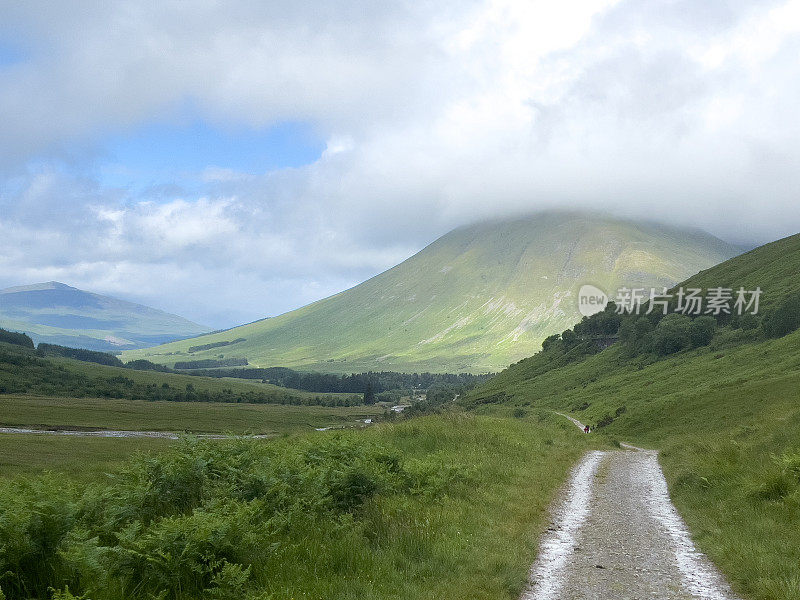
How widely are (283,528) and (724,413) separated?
58968 mm

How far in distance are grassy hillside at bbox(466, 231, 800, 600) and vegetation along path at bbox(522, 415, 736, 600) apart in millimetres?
573

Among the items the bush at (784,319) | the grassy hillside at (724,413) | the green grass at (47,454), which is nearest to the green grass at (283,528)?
the grassy hillside at (724,413)

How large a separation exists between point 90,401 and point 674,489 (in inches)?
7466

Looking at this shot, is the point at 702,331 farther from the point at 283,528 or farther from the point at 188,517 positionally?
the point at 188,517

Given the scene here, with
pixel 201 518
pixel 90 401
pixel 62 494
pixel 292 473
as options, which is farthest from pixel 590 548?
pixel 90 401

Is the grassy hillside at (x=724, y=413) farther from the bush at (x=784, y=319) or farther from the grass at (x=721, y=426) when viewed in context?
the bush at (x=784, y=319)

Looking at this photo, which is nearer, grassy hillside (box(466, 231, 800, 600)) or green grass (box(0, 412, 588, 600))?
green grass (box(0, 412, 588, 600))

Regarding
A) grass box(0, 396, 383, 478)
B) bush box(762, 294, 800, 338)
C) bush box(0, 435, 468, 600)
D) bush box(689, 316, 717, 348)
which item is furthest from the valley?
bush box(689, 316, 717, 348)

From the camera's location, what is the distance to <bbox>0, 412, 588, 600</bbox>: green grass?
9891mm

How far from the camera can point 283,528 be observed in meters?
13.2

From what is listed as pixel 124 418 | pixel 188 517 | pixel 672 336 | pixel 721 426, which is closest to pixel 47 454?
pixel 188 517

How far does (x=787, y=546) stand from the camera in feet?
42.9

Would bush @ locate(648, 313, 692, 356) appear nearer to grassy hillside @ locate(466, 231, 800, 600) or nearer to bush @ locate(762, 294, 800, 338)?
grassy hillside @ locate(466, 231, 800, 600)

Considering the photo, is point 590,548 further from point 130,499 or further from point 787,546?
point 130,499
